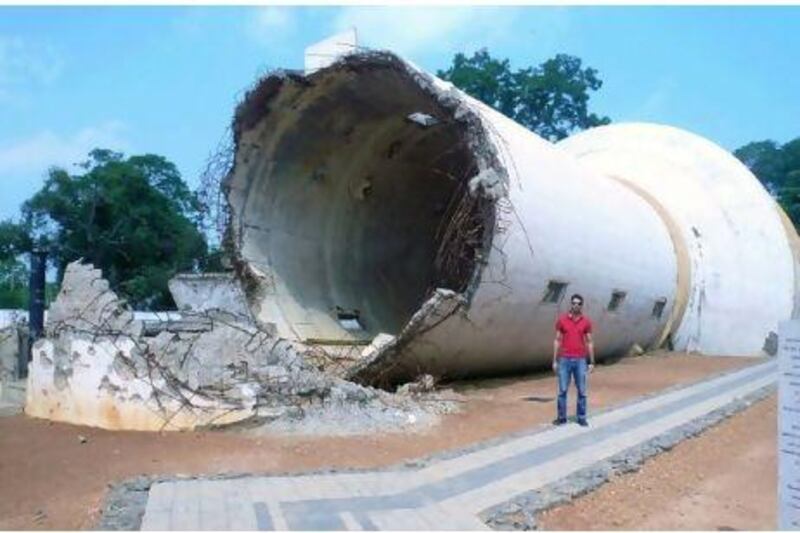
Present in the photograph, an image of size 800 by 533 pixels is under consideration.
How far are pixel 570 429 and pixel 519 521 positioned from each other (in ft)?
11.5

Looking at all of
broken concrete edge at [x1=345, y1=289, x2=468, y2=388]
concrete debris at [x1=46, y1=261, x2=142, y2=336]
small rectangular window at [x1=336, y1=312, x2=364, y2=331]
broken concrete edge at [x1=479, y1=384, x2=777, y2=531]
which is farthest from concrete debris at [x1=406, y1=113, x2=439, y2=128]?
broken concrete edge at [x1=479, y1=384, x2=777, y2=531]

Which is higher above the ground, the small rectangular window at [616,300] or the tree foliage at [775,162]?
the tree foliage at [775,162]

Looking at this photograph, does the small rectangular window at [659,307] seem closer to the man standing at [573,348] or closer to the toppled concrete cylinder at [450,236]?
the toppled concrete cylinder at [450,236]

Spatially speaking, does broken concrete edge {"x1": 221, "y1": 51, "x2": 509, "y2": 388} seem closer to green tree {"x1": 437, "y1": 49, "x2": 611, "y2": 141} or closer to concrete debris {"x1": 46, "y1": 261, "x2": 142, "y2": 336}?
concrete debris {"x1": 46, "y1": 261, "x2": 142, "y2": 336}

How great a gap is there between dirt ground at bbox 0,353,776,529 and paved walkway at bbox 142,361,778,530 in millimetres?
614

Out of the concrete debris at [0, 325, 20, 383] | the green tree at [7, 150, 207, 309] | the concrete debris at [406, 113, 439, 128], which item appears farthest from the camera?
the green tree at [7, 150, 207, 309]

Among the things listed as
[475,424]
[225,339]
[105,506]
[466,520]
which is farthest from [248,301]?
[466,520]

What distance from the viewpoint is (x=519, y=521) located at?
5.15 metres

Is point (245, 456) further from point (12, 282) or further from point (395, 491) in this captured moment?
point (12, 282)

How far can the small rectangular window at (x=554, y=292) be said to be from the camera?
1165cm

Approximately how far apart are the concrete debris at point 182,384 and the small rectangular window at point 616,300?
4.71 meters

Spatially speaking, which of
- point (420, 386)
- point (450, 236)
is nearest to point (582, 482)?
point (420, 386)

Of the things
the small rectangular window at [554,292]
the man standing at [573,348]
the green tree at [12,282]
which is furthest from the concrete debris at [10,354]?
the green tree at [12,282]

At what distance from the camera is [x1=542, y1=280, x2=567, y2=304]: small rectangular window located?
459 inches
